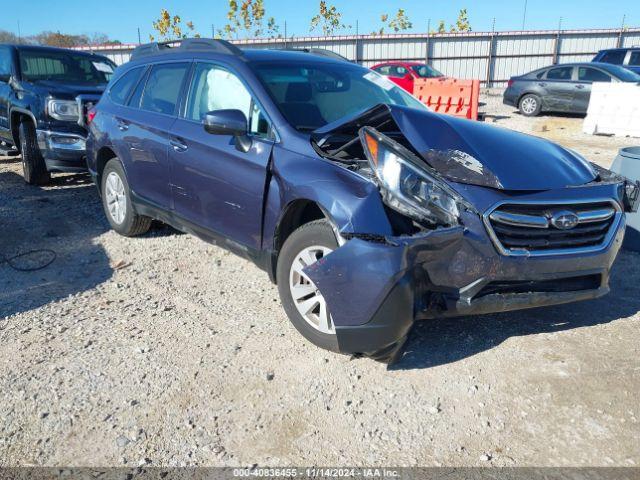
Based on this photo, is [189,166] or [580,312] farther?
[189,166]

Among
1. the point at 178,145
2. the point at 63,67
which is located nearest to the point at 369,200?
the point at 178,145

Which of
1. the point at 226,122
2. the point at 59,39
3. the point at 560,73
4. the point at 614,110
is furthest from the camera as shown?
the point at 59,39

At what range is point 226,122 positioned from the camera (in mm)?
3541

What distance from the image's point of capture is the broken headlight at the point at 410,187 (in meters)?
2.86

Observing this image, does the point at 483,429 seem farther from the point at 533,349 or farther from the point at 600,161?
the point at 600,161

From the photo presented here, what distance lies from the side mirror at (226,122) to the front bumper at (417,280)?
119 centimetres

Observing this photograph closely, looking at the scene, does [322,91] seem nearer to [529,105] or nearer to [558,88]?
[558,88]

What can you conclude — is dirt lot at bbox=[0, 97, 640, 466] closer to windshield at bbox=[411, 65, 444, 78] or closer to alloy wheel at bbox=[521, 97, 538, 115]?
alloy wheel at bbox=[521, 97, 538, 115]

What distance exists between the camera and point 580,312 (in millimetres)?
3859

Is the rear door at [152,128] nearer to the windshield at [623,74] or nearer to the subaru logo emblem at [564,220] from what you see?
the subaru logo emblem at [564,220]

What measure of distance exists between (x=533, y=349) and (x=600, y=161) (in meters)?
7.57

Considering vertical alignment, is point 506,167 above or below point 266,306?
above

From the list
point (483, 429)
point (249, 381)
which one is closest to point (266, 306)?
point (249, 381)

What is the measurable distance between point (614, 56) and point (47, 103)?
1690 cm
